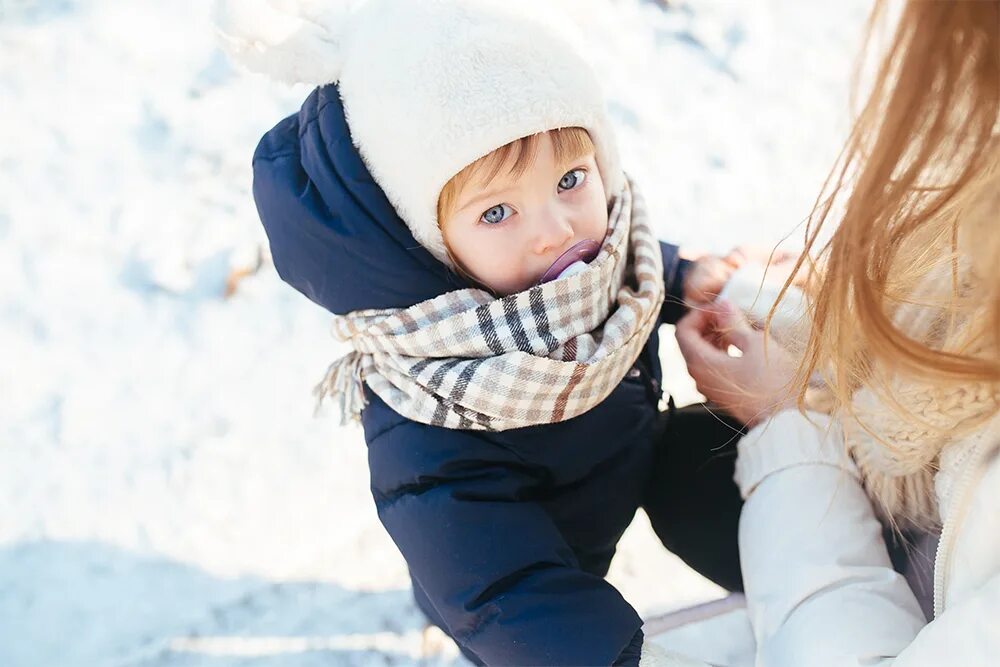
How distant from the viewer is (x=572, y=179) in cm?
91

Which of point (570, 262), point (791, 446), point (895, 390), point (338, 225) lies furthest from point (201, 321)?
point (895, 390)

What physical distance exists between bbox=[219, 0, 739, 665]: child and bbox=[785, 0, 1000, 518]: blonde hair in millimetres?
273

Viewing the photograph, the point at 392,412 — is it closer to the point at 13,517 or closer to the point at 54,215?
the point at 13,517

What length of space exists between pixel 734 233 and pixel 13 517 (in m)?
1.35

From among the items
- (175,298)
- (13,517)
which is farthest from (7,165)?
(13,517)

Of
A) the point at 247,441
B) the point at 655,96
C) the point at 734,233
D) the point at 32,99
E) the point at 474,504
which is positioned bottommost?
the point at 247,441

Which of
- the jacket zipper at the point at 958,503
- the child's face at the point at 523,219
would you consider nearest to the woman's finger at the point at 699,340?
the child's face at the point at 523,219

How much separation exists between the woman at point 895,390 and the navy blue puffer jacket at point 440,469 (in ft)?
0.60

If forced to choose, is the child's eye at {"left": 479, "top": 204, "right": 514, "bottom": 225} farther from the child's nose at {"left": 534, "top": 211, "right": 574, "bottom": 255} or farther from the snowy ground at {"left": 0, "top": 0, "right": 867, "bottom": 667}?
the snowy ground at {"left": 0, "top": 0, "right": 867, "bottom": 667}

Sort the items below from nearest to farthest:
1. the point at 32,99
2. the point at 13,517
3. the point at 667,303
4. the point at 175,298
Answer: the point at 667,303 < the point at 13,517 < the point at 175,298 < the point at 32,99

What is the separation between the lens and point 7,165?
1764mm

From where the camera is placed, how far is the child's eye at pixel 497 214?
873 mm

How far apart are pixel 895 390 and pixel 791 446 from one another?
0.19 metres

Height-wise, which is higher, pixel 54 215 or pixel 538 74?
pixel 538 74
